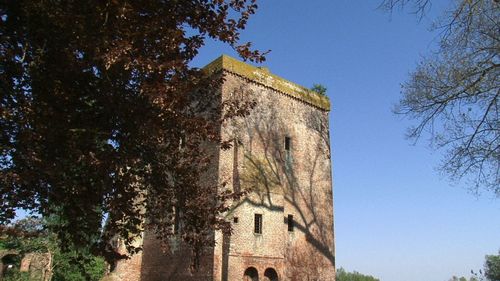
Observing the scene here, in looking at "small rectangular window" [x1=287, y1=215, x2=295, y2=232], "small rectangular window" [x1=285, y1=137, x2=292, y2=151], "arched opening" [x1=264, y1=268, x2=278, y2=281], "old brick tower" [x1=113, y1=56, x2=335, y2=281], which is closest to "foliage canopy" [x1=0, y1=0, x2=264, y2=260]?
"old brick tower" [x1=113, y1=56, x2=335, y2=281]

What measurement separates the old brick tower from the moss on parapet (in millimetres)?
47

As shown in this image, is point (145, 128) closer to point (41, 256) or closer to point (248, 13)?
point (248, 13)

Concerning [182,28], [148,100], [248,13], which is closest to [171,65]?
[148,100]

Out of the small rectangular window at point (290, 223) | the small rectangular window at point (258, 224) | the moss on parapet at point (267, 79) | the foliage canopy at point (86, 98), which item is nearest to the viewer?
the foliage canopy at point (86, 98)

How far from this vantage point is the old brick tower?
736 inches

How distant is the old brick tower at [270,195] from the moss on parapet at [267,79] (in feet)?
0.15

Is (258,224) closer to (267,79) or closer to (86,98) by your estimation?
(267,79)

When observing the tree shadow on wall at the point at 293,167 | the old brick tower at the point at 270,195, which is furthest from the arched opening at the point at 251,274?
the tree shadow on wall at the point at 293,167

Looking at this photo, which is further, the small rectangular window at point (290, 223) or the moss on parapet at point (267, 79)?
the small rectangular window at point (290, 223)

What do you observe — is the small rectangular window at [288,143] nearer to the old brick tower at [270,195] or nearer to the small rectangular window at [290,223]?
the old brick tower at [270,195]

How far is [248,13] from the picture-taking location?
7.54 metres

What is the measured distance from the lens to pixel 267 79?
22.4 metres

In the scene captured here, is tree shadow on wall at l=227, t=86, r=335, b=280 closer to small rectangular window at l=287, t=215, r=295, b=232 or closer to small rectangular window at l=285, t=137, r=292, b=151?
small rectangular window at l=285, t=137, r=292, b=151

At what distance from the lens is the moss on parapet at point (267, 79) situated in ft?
67.7
